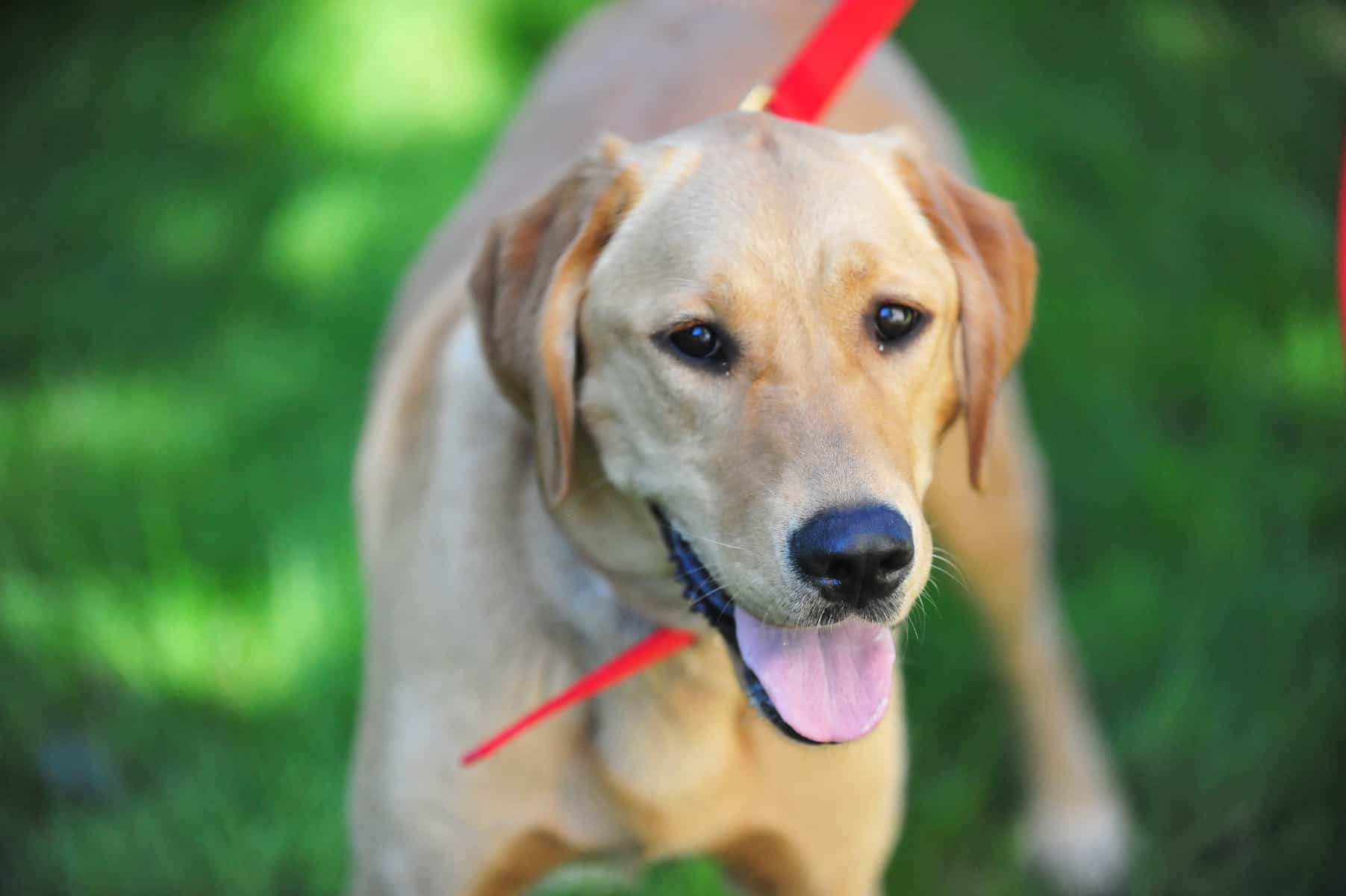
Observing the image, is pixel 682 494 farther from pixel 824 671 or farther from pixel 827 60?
pixel 827 60

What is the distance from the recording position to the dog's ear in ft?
7.71

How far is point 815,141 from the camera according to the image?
2.29m

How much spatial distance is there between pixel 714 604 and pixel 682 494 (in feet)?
0.65

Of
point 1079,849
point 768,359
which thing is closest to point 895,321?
point 768,359

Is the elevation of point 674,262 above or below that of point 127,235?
above

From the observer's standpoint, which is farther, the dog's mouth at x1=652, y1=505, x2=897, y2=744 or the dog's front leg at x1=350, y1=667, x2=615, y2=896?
the dog's front leg at x1=350, y1=667, x2=615, y2=896

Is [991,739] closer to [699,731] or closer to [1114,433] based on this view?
[1114,433]

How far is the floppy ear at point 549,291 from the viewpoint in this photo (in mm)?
2230

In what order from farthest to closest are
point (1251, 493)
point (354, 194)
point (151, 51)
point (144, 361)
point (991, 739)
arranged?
point (151, 51) → point (354, 194) → point (144, 361) → point (1251, 493) → point (991, 739)

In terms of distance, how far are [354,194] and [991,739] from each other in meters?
3.04

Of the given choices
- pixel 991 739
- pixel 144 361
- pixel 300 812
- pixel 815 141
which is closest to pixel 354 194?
pixel 144 361

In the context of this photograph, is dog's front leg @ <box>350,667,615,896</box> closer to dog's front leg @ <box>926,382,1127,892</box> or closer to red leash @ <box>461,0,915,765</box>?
red leash @ <box>461,0,915,765</box>

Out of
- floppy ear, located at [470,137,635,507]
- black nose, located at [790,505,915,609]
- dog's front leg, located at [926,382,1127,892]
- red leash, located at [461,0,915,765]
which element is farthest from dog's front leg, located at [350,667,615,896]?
dog's front leg, located at [926,382,1127,892]

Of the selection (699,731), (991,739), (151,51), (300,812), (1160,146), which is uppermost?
(151,51)
